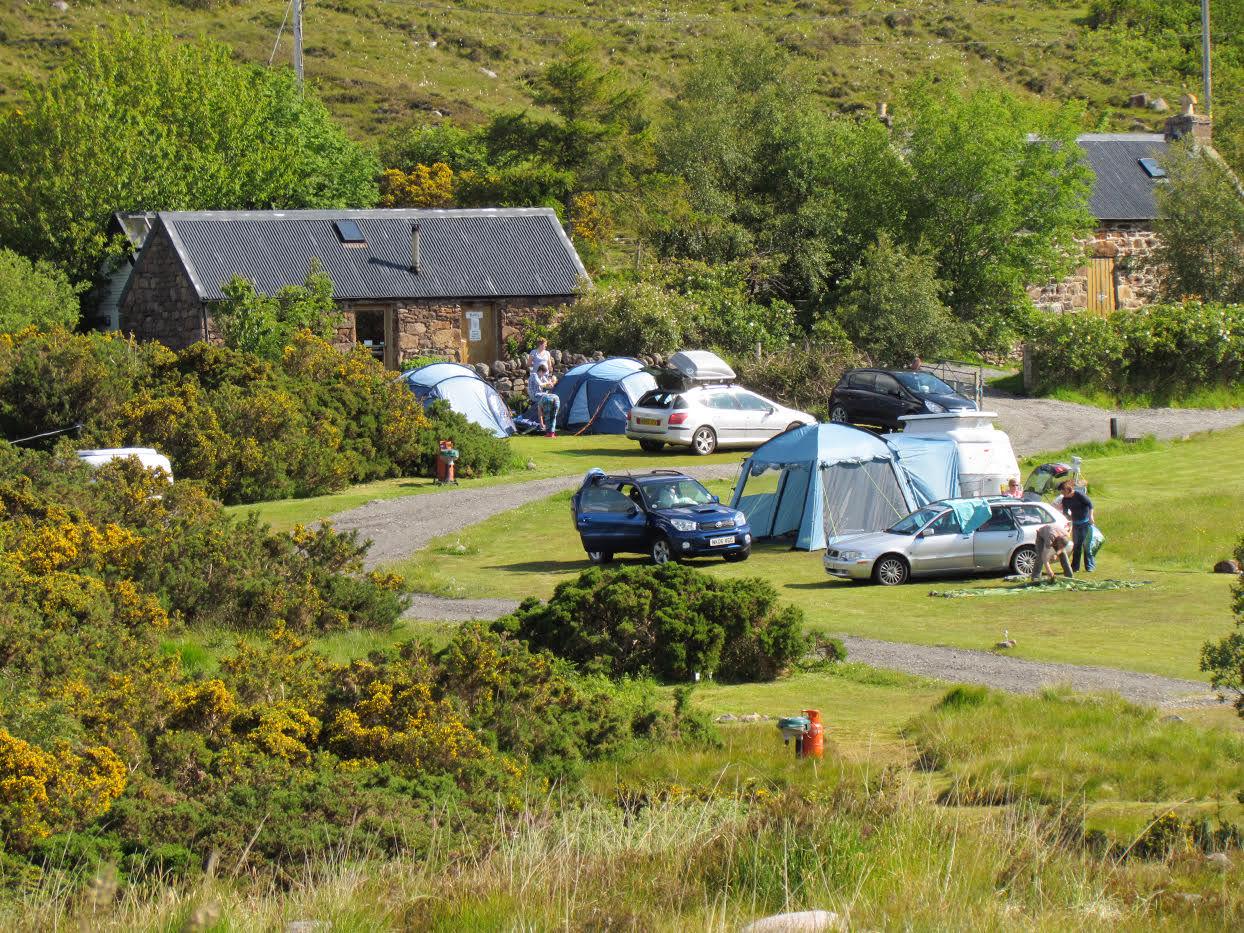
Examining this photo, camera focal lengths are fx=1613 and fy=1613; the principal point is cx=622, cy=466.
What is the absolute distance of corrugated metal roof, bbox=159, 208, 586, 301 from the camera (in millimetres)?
39500

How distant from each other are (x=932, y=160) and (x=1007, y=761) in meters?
34.5

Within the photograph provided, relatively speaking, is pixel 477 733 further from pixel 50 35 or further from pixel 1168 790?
pixel 50 35

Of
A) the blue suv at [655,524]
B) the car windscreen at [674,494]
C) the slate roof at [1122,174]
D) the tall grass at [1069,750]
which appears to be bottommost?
the tall grass at [1069,750]

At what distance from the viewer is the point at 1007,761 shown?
37.6 feet

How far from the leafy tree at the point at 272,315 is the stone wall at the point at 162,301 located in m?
1.51

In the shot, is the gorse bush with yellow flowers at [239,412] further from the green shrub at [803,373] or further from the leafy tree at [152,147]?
the leafy tree at [152,147]

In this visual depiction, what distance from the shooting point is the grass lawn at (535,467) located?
27453 mm

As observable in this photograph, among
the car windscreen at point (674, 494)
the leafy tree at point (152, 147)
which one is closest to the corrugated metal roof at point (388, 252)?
the leafy tree at point (152, 147)

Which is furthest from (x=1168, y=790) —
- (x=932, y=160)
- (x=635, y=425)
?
(x=932, y=160)

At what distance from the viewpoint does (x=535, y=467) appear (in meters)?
31.8

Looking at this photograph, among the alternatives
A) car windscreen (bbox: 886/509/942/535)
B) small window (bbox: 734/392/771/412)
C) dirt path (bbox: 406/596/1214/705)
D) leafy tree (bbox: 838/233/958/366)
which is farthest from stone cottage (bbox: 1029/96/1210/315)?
dirt path (bbox: 406/596/1214/705)

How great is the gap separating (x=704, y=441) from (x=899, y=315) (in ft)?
30.3

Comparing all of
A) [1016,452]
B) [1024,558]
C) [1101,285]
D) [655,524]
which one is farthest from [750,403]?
[1101,285]

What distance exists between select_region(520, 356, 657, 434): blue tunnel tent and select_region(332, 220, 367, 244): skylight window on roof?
7706 millimetres
